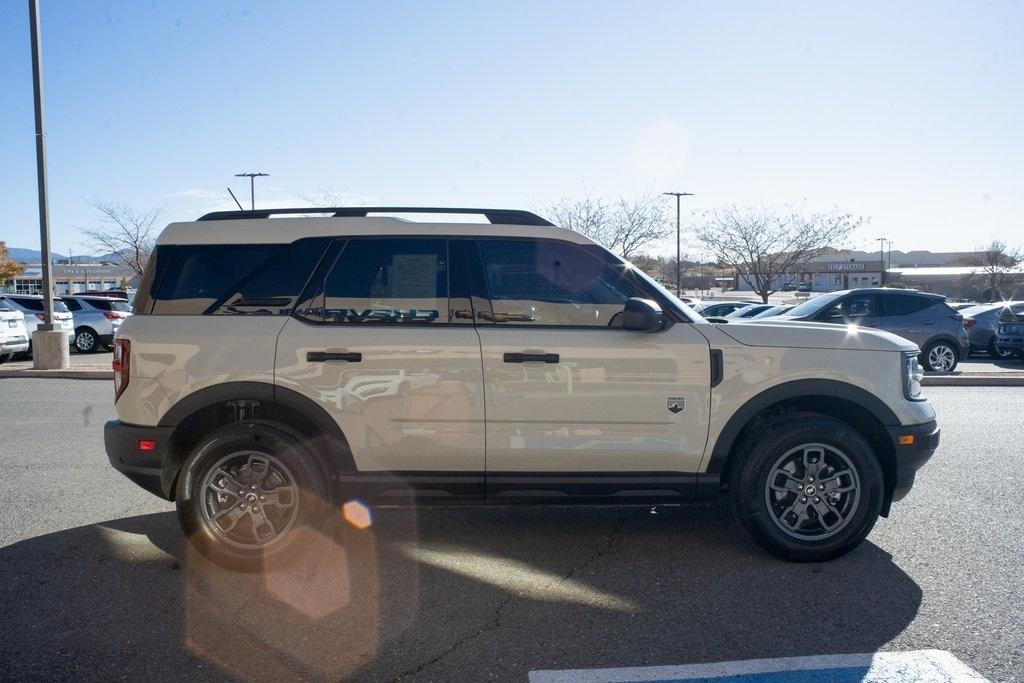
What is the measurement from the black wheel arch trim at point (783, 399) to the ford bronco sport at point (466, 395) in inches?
0.5

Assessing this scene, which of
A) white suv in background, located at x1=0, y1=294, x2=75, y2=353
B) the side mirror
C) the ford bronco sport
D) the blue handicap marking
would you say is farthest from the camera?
white suv in background, located at x1=0, y1=294, x2=75, y2=353

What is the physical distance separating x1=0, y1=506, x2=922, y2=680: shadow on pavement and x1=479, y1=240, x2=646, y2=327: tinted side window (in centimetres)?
142

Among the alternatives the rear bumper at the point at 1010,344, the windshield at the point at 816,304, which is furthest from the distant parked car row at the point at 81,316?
the rear bumper at the point at 1010,344

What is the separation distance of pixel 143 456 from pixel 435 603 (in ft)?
6.31

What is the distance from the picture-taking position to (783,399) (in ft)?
15.0

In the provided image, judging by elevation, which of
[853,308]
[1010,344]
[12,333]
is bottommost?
[1010,344]

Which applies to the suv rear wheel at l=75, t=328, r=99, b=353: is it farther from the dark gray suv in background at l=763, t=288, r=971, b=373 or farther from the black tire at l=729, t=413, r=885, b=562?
the black tire at l=729, t=413, r=885, b=562

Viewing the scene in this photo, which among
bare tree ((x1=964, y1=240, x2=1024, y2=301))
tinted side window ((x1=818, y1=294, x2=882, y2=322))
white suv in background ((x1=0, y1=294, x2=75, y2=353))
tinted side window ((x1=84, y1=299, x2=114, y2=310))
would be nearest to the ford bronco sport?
tinted side window ((x1=818, y1=294, x2=882, y2=322))

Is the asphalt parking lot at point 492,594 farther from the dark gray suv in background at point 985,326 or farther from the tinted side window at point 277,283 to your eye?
the dark gray suv in background at point 985,326

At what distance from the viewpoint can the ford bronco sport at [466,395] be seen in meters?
4.48

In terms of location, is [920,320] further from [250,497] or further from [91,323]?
[91,323]

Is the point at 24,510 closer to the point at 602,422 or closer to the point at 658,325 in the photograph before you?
the point at 602,422

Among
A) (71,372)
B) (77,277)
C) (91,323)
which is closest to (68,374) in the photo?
(71,372)

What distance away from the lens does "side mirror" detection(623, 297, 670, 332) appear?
14.2ft
